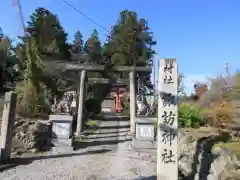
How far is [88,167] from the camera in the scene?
7.91 meters

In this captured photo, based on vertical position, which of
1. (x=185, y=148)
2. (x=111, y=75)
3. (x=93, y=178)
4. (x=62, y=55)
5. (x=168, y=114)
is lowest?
(x=93, y=178)

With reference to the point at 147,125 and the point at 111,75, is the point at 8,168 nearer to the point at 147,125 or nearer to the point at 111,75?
the point at 147,125

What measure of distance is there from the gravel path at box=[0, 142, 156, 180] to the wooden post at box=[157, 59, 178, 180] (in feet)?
4.82

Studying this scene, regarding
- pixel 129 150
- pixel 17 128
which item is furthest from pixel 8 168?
pixel 129 150

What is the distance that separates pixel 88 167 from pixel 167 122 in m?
3.02

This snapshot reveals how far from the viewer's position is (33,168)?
7.81 metres

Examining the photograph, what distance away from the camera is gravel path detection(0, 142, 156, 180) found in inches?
277

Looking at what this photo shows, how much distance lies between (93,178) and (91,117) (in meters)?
12.7

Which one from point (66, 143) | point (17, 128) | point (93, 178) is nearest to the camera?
point (93, 178)

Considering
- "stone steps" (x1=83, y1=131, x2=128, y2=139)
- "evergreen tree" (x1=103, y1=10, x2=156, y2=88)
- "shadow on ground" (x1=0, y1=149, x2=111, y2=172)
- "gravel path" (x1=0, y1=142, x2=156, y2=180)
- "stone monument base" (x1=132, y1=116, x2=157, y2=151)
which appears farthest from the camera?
"evergreen tree" (x1=103, y1=10, x2=156, y2=88)

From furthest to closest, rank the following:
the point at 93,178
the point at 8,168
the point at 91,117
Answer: the point at 91,117, the point at 8,168, the point at 93,178

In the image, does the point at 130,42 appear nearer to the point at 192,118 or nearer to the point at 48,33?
the point at 48,33

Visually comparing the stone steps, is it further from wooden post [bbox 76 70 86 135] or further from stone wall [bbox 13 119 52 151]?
stone wall [bbox 13 119 52 151]

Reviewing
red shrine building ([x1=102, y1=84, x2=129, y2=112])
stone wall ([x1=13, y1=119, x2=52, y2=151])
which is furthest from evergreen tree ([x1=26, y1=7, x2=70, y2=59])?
red shrine building ([x1=102, y1=84, x2=129, y2=112])
